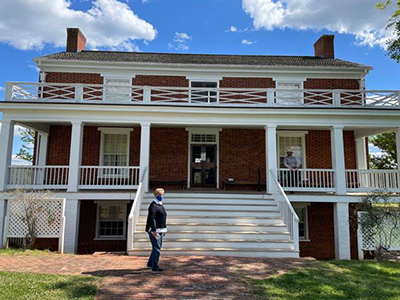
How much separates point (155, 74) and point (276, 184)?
844 cm

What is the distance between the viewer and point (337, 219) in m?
11.2

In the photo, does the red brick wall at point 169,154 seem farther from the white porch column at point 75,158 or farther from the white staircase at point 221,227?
the white porch column at point 75,158

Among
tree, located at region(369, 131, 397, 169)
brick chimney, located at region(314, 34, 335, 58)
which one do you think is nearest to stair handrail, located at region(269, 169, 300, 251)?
brick chimney, located at region(314, 34, 335, 58)

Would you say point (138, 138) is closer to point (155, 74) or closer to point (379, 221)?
point (155, 74)

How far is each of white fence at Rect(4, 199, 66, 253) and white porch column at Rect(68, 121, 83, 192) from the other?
100 centimetres

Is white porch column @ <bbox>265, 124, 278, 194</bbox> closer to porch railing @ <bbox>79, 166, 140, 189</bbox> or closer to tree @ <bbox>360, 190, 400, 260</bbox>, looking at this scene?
tree @ <bbox>360, 190, 400, 260</bbox>

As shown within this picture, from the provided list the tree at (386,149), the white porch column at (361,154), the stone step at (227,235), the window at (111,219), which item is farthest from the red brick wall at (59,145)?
the tree at (386,149)

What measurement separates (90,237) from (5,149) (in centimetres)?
520

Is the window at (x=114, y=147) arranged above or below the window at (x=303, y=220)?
above

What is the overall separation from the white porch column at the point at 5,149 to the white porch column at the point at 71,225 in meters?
2.56

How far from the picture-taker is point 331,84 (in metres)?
15.3

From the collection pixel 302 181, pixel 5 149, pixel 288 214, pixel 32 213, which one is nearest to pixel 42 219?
pixel 32 213

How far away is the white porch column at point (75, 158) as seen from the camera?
36.5ft

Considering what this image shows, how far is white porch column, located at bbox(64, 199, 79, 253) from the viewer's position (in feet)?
34.0
